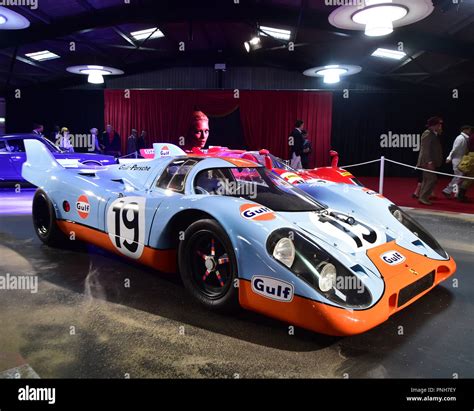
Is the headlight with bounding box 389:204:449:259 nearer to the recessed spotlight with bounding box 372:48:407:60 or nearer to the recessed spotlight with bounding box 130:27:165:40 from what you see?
the recessed spotlight with bounding box 130:27:165:40

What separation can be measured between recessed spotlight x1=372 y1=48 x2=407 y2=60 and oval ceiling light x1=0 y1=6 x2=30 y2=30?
9.96 meters

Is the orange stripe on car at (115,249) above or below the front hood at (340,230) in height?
below

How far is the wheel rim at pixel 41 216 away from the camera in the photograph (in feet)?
13.2

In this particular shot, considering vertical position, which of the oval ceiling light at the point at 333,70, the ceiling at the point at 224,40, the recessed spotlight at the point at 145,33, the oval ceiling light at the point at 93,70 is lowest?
the oval ceiling light at the point at 93,70

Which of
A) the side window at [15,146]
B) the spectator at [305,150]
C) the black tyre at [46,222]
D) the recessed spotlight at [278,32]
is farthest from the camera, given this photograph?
the recessed spotlight at [278,32]

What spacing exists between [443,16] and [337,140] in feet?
24.8

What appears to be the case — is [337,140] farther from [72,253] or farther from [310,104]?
[72,253]

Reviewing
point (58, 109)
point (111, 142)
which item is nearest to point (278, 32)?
point (111, 142)

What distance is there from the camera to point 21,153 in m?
9.25

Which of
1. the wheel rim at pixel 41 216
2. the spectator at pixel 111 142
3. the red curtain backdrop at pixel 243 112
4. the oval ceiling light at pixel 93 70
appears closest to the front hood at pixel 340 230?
the wheel rim at pixel 41 216

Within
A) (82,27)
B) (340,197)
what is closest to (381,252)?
(340,197)

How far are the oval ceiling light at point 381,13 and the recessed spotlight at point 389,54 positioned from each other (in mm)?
5843

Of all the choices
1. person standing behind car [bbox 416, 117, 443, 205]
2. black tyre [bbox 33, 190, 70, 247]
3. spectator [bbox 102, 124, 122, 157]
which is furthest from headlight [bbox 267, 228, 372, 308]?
spectator [bbox 102, 124, 122, 157]

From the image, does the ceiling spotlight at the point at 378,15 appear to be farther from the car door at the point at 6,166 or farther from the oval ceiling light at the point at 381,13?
the car door at the point at 6,166
